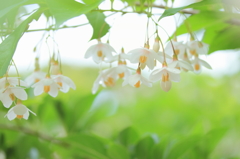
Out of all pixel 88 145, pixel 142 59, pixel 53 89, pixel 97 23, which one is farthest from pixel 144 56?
pixel 88 145

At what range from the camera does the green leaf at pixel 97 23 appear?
2.20 ft

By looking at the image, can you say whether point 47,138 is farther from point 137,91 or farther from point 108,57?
point 137,91

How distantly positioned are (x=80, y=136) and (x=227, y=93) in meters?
1.77

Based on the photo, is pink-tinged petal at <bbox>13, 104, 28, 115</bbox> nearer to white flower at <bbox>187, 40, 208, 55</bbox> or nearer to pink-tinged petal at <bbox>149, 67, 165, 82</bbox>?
pink-tinged petal at <bbox>149, 67, 165, 82</bbox>

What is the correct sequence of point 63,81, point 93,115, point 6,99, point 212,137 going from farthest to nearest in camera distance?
point 93,115 → point 212,137 → point 63,81 → point 6,99

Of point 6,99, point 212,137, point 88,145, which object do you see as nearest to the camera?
point 6,99

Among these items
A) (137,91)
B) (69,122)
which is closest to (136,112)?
(137,91)

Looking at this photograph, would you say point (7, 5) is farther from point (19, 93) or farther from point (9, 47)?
point (19, 93)

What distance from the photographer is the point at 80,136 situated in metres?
0.84

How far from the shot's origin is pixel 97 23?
68 centimetres

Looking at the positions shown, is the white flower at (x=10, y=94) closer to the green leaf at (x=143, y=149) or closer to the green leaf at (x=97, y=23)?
the green leaf at (x=97, y=23)

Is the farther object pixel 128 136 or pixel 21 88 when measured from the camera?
pixel 128 136

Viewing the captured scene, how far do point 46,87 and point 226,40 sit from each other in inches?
23.0

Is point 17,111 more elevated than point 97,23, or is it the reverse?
point 97,23
